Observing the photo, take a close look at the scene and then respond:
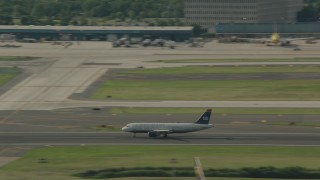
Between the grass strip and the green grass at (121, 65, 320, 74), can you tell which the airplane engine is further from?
the green grass at (121, 65, 320, 74)

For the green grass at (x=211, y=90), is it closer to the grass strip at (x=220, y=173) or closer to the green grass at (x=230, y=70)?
the green grass at (x=230, y=70)

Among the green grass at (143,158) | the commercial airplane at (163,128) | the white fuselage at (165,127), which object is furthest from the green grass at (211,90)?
the green grass at (143,158)

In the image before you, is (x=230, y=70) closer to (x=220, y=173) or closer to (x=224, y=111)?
(x=224, y=111)

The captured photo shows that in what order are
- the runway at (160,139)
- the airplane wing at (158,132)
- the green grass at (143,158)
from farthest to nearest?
the airplane wing at (158,132)
the runway at (160,139)
the green grass at (143,158)

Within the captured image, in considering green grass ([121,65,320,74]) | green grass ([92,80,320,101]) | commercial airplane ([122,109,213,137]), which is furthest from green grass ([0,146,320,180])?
green grass ([121,65,320,74])

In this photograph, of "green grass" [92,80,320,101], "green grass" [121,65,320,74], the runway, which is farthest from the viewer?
"green grass" [121,65,320,74]

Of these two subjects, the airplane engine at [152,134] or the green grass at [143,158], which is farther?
the airplane engine at [152,134]

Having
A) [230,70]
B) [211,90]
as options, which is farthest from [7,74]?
[230,70]
